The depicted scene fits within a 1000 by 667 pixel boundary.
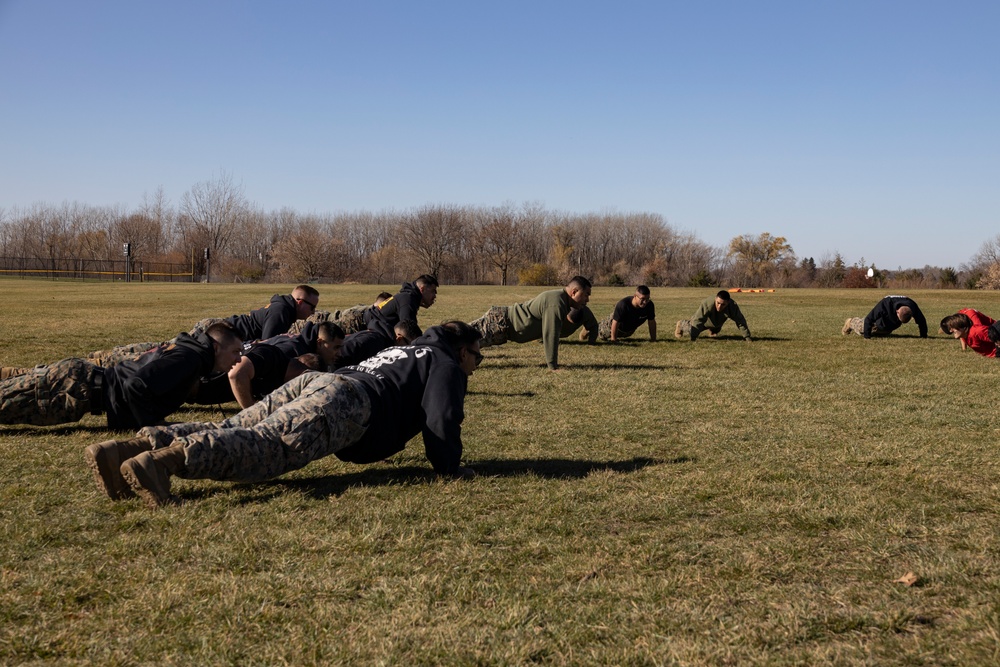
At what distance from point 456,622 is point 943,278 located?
76.0 meters

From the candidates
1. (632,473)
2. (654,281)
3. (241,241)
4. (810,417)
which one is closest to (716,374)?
(810,417)

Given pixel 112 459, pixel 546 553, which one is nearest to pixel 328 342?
pixel 112 459

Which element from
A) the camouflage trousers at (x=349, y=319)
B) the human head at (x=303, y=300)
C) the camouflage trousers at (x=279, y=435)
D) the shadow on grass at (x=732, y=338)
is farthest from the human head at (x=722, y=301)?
the camouflage trousers at (x=279, y=435)

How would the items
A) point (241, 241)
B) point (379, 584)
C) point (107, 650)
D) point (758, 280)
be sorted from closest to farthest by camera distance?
point (107, 650)
point (379, 584)
point (758, 280)
point (241, 241)

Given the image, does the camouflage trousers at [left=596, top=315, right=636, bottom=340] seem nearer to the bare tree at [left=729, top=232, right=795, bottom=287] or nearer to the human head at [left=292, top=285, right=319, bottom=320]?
the human head at [left=292, top=285, right=319, bottom=320]

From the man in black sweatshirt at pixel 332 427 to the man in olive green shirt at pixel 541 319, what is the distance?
260 inches

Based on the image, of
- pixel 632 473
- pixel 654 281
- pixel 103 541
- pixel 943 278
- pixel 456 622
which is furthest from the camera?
pixel 654 281

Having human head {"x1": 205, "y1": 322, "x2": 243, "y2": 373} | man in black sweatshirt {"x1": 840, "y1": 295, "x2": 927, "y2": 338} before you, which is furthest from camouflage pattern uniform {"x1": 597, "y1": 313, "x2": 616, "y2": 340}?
human head {"x1": 205, "y1": 322, "x2": 243, "y2": 373}

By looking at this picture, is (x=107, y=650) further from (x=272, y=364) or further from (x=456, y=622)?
(x=272, y=364)

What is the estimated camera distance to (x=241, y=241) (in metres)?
108

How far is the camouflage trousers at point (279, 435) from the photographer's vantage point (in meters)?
4.97

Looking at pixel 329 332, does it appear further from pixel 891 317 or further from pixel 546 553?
pixel 891 317

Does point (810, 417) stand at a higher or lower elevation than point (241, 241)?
lower

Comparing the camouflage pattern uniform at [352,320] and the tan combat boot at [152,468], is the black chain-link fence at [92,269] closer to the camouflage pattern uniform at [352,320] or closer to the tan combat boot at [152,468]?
the camouflage pattern uniform at [352,320]
